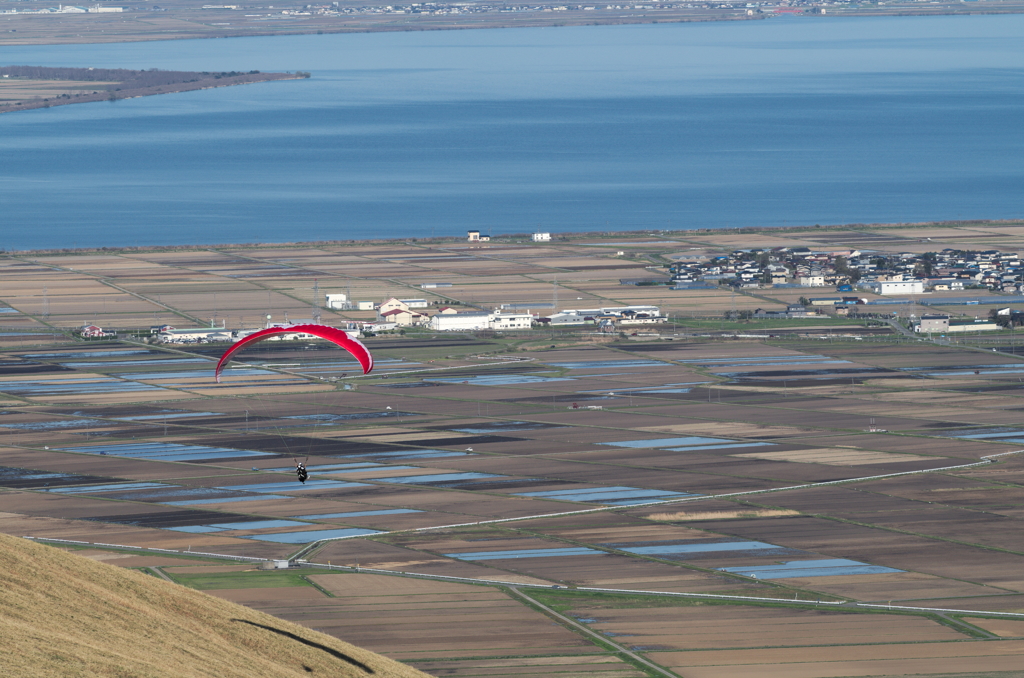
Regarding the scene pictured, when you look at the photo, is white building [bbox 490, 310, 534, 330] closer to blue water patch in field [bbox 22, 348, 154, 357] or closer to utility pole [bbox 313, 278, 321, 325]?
utility pole [bbox 313, 278, 321, 325]

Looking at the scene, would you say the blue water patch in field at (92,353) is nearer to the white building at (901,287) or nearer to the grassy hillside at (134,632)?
the white building at (901,287)

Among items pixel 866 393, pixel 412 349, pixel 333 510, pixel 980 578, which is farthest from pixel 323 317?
pixel 980 578

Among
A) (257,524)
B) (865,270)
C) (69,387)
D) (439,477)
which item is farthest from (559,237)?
(257,524)

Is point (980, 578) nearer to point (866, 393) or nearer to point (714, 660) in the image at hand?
point (714, 660)

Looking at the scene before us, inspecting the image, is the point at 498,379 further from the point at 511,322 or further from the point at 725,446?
the point at 725,446

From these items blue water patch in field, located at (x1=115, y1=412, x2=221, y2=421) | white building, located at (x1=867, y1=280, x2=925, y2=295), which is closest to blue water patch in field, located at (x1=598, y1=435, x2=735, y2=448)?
blue water patch in field, located at (x1=115, y1=412, x2=221, y2=421)

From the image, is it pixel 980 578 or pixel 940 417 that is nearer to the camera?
pixel 980 578
